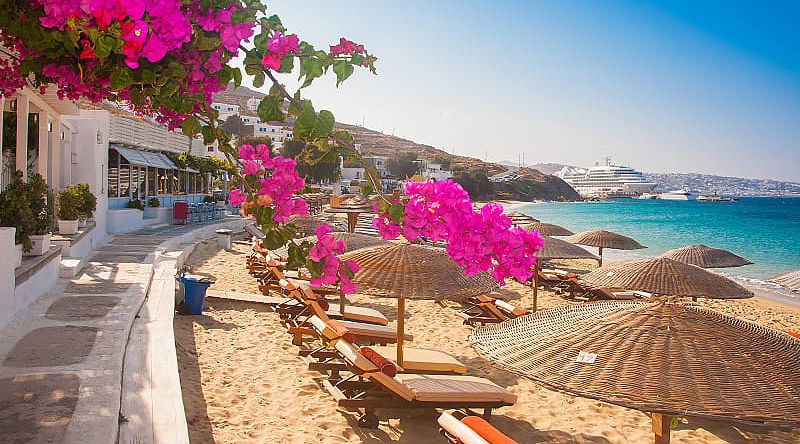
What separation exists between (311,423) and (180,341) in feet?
9.53

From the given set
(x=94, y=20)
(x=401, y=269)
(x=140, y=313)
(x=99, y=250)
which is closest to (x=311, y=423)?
(x=401, y=269)

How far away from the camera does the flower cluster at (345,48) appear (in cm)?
206

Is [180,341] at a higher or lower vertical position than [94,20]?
lower

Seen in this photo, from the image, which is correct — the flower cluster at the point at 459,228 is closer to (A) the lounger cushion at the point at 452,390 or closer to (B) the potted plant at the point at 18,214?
(A) the lounger cushion at the point at 452,390

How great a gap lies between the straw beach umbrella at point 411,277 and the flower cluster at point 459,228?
10.5 feet

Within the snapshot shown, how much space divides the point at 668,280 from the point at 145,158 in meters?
19.7

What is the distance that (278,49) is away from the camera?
197 cm

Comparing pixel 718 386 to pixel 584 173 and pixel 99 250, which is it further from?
pixel 584 173

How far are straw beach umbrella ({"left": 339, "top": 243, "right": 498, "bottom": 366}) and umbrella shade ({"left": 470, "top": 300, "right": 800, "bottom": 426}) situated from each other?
1824mm

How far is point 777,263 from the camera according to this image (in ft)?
106

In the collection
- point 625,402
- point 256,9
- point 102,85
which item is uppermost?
point 256,9

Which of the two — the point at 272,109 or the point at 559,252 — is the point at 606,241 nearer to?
the point at 559,252

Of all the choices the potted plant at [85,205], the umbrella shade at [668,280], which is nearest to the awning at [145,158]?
the potted plant at [85,205]

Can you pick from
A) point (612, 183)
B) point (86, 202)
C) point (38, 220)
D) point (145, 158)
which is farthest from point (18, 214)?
point (612, 183)
